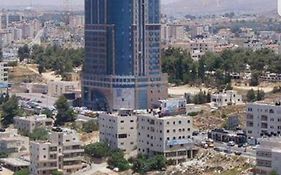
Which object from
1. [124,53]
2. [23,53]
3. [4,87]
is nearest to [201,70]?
[124,53]

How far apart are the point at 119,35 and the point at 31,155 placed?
3644 millimetres

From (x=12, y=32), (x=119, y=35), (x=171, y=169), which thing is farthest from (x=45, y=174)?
(x=12, y=32)

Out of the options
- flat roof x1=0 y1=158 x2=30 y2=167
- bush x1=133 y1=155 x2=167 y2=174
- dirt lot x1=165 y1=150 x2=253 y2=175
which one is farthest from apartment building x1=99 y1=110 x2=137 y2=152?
dirt lot x1=165 y1=150 x2=253 y2=175

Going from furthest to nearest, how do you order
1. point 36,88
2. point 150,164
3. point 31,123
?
1. point 36,88
2. point 31,123
3. point 150,164

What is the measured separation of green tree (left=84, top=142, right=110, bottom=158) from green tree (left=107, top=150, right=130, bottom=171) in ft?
0.70

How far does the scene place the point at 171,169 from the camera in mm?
10609

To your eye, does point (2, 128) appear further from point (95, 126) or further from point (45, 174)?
point (45, 174)

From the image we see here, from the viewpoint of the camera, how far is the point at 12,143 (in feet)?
40.2

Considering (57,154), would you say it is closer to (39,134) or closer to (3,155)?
(3,155)

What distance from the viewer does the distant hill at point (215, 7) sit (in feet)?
214

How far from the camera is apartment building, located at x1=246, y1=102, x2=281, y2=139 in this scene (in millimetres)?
11109

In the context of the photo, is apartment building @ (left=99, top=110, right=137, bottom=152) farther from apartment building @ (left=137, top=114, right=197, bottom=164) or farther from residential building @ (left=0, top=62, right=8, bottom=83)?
residential building @ (left=0, top=62, right=8, bottom=83)

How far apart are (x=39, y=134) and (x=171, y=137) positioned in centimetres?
232

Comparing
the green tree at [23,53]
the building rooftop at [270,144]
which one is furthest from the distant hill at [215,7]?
the building rooftop at [270,144]
